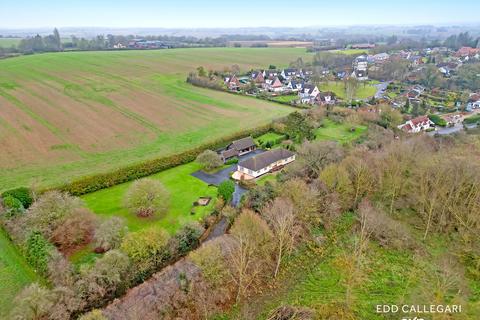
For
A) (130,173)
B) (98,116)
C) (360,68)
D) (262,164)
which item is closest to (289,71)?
(360,68)

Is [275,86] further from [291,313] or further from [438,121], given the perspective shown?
[291,313]

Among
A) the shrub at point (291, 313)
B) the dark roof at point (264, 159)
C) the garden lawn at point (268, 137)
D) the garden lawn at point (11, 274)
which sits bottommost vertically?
the shrub at point (291, 313)

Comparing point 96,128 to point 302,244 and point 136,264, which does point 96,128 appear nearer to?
point 136,264

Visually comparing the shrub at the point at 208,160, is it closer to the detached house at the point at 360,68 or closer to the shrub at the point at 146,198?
the shrub at the point at 146,198

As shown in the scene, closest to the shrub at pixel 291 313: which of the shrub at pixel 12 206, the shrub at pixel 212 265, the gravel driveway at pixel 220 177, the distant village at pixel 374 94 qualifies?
the shrub at pixel 212 265

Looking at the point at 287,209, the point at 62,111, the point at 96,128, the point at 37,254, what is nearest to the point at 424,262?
the point at 287,209
